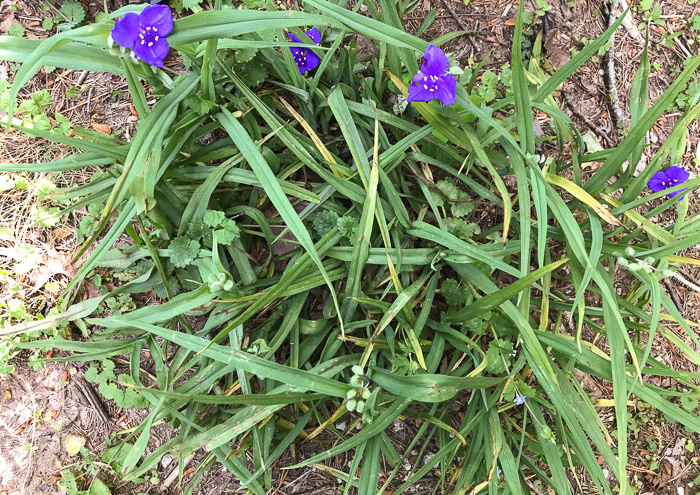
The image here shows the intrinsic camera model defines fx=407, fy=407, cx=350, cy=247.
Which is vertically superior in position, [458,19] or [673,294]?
[458,19]

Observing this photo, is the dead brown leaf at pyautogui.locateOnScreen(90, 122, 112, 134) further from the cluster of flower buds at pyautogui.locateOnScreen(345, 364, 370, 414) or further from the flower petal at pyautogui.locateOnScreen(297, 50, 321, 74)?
the cluster of flower buds at pyautogui.locateOnScreen(345, 364, 370, 414)

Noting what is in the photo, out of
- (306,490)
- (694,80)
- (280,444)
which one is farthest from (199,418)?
(694,80)

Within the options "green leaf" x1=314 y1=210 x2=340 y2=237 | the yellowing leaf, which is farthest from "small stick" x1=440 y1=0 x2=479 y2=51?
"green leaf" x1=314 y1=210 x2=340 y2=237

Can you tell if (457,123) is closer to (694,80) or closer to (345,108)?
(345,108)

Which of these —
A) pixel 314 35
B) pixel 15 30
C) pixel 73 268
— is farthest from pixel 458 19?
pixel 73 268

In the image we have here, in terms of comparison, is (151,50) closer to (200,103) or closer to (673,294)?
(200,103)

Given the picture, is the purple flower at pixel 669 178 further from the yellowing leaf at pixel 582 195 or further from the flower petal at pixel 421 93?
the flower petal at pixel 421 93

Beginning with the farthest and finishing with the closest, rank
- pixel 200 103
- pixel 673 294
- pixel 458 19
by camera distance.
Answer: pixel 673 294 → pixel 458 19 → pixel 200 103

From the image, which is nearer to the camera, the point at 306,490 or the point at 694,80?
the point at 306,490

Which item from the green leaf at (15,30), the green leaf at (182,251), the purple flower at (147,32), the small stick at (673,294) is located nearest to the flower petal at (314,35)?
the purple flower at (147,32)
